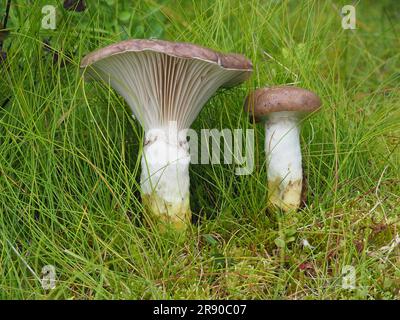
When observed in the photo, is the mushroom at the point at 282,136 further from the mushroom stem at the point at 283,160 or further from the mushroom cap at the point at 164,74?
the mushroom cap at the point at 164,74

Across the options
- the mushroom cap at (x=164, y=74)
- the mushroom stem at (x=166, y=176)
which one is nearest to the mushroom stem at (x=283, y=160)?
the mushroom cap at (x=164, y=74)

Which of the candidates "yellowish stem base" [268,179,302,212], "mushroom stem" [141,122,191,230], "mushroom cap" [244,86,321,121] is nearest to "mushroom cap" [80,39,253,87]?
"mushroom cap" [244,86,321,121]

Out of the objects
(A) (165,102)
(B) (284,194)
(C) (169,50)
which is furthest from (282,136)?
(C) (169,50)

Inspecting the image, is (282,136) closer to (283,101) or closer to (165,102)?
(283,101)

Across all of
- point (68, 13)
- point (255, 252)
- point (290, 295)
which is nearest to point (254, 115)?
point (255, 252)

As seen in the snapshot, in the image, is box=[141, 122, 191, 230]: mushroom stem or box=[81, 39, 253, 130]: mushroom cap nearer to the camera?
box=[81, 39, 253, 130]: mushroom cap

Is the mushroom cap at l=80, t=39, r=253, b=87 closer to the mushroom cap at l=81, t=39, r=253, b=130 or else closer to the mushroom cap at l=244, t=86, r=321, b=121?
the mushroom cap at l=81, t=39, r=253, b=130
